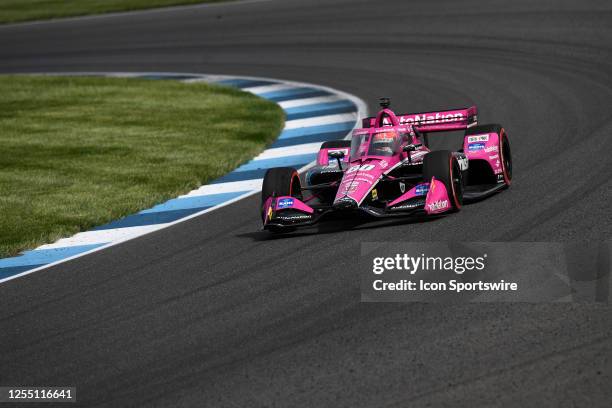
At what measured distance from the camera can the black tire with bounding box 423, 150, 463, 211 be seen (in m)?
10.7

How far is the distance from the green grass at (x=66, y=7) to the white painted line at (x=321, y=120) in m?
14.9

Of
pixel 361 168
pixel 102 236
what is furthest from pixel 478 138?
pixel 102 236

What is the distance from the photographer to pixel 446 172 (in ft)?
35.2

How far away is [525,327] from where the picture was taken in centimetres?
723

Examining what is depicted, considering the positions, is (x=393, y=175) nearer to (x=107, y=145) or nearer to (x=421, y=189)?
(x=421, y=189)

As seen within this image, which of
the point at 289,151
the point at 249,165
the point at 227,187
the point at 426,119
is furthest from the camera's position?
the point at 289,151

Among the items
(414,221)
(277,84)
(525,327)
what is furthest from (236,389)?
(277,84)

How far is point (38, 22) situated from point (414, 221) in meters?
26.3

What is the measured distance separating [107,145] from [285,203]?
6.71 metres

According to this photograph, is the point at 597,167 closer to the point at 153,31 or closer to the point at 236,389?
the point at 236,389

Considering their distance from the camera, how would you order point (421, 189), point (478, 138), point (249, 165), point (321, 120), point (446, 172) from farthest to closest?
point (321, 120) → point (249, 165) → point (478, 138) → point (446, 172) → point (421, 189)

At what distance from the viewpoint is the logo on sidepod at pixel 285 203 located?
10.8m

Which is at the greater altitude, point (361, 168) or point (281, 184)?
point (361, 168)

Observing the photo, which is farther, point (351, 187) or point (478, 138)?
point (478, 138)
